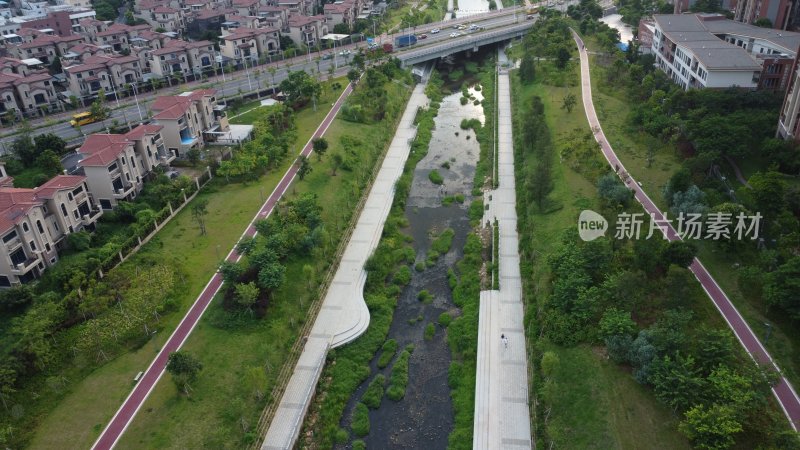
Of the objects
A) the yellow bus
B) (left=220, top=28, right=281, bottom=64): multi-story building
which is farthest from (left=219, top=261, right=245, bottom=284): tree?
(left=220, top=28, right=281, bottom=64): multi-story building

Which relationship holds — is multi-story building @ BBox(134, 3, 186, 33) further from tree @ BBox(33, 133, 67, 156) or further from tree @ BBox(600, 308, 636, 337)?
tree @ BBox(600, 308, 636, 337)

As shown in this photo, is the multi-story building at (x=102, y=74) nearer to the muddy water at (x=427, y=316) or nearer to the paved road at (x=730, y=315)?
the muddy water at (x=427, y=316)

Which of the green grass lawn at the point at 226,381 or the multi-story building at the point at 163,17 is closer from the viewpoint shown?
the green grass lawn at the point at 226,381

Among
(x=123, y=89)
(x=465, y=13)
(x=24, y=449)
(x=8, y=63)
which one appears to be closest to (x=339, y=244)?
(x=24, y=449)

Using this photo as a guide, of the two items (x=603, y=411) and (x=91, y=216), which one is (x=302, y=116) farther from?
(x=603, y=411)

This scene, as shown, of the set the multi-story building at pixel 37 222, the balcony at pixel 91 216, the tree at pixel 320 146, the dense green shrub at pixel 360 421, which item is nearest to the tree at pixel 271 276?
the dense green shrub at pixel 360 421

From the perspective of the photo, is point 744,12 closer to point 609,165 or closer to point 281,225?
point 609,165
